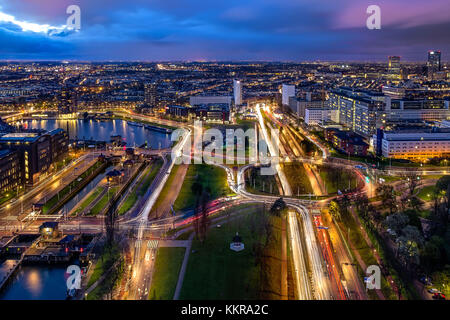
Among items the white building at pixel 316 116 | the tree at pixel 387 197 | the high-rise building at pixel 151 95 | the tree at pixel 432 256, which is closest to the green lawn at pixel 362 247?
the tree at pixel 432 256

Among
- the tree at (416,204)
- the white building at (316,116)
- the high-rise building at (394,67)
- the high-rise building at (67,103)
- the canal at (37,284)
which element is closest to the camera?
the canal at (37,284)

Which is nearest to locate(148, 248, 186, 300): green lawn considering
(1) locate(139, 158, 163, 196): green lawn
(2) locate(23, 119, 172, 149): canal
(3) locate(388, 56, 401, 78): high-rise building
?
(1) locate(139, 158, 163, 196): green lawn

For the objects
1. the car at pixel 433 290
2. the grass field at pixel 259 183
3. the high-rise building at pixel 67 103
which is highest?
the high-rise building at pixel 67 103

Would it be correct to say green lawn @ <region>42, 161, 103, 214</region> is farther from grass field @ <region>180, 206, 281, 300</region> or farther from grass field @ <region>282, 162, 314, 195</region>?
grass field @ <region>282, 162, 314, 195</region>

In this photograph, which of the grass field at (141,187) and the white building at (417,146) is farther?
the white building at (417,146)

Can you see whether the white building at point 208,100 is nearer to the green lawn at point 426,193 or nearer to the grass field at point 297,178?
the grass field at point 297,178

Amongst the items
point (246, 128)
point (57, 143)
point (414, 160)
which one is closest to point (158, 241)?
point (57, 143)

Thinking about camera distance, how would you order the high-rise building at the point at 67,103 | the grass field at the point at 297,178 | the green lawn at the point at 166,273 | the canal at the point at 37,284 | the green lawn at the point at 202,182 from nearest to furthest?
the green lawn at the point at 166,273, the canal at the point at 37,284, the green lawn at the point at 202,182, the grass field at the point at 297,178, the high-rise building at the point at 67,103
